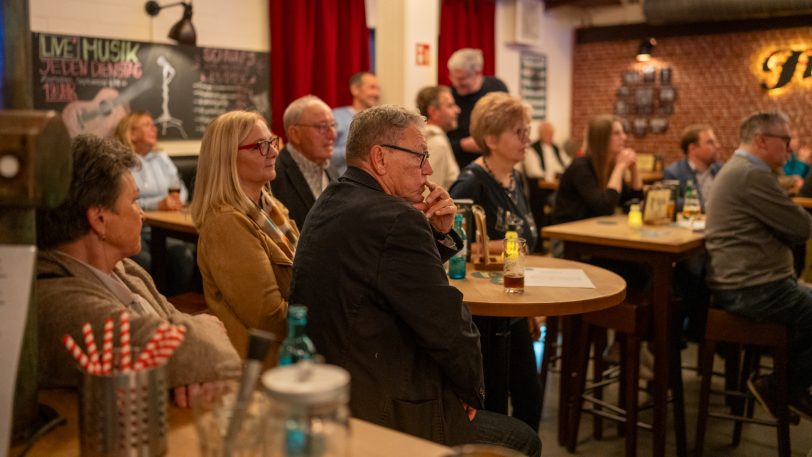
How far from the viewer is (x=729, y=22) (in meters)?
9.64

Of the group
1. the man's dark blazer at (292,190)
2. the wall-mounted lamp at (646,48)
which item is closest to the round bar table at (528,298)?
the man's dark blazer at (292,190)

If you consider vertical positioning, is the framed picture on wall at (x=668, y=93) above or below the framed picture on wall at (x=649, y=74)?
below

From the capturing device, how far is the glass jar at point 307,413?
918 millimetres

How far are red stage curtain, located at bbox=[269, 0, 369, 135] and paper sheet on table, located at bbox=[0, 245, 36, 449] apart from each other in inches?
238

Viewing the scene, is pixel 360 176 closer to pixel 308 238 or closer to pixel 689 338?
pixel 308 238

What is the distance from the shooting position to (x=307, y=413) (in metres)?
0.93

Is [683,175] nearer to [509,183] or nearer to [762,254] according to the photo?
[762,254]

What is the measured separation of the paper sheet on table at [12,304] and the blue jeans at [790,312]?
3091 mm

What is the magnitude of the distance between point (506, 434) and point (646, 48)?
28.7ft

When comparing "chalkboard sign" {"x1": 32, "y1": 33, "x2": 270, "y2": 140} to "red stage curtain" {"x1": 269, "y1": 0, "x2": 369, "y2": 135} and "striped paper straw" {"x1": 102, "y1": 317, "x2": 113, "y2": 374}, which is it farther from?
"striped paper straw" {"x1": 102, "y1": 317, "x2": 113, "y2": 374}

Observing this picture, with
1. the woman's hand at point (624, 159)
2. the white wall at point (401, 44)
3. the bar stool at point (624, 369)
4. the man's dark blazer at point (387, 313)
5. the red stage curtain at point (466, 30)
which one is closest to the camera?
the man's dark blazer at point (387, 313)

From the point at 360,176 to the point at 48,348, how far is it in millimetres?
942

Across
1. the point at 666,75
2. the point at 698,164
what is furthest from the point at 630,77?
the point at 698,164

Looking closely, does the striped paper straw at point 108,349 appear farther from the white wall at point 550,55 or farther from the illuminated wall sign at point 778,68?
the illuminated wall sign at point 778,68
